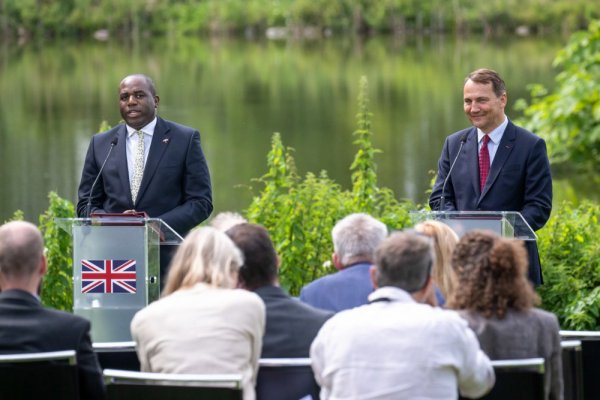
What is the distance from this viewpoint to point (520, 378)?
361 centimetres

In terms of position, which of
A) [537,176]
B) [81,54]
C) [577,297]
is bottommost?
[577,297]

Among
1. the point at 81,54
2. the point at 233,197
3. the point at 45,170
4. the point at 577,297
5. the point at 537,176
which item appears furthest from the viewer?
the point at 81,54

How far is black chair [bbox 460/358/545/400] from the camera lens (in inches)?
141

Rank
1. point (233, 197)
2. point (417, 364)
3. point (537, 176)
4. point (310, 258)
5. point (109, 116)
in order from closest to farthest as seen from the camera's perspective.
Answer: point (417, 364) < point (537, 176) < point (310, 258) < point (233, 197) < point (109, 116)

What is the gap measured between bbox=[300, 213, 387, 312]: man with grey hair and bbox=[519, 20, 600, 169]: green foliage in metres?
10.6

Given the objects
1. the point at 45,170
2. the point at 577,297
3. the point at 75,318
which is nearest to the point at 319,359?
the point at 75,318

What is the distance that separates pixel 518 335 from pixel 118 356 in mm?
1259

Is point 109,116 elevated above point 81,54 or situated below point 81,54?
below

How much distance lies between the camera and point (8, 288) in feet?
12.1

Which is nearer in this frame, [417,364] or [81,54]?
[417,364]

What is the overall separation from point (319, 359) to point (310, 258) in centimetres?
372

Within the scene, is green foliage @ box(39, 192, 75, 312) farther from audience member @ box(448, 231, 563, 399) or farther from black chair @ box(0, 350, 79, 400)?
audience member @ box(448, 231, 563, 399)

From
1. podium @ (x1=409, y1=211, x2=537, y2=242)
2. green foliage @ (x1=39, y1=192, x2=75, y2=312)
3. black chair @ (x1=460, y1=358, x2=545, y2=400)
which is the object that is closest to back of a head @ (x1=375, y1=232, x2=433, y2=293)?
black chair @ (x1=460, y1=358, x2=545, y2=400)

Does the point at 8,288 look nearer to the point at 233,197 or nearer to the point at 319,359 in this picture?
the point at 319,359
